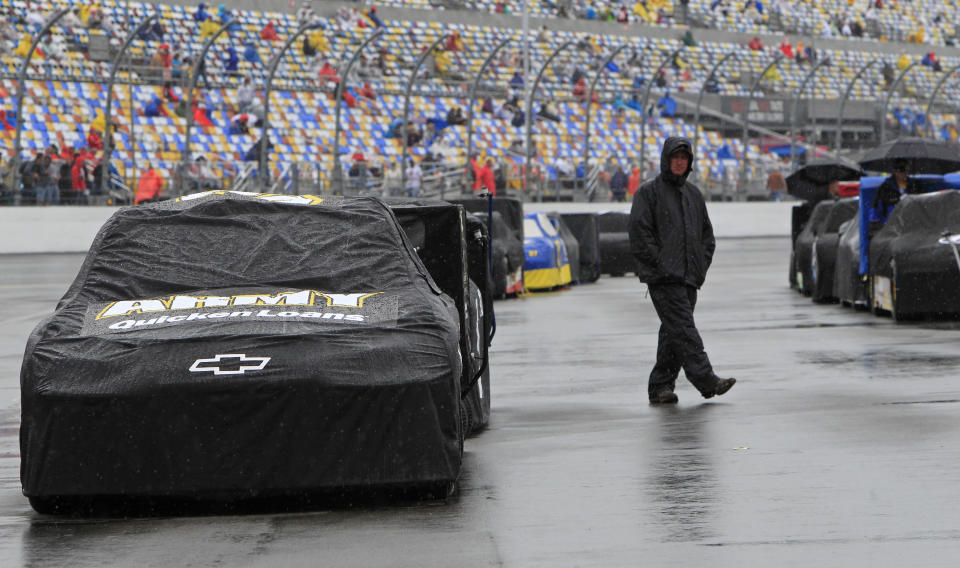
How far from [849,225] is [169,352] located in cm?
1453

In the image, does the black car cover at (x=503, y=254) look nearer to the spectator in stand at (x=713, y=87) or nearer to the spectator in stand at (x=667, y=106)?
the spectator in stand at (x=667, y=106)

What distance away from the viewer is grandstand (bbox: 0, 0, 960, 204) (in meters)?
41.0

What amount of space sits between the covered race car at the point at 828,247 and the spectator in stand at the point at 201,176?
1919 centimetres

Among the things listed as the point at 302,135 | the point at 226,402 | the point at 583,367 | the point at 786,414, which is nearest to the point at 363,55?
the point at 302,135

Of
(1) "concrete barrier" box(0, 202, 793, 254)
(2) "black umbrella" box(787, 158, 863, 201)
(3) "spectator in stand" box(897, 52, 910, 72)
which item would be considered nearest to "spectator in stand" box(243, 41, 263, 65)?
(1) "concrete barrier" box(0, 202, 793, 254)

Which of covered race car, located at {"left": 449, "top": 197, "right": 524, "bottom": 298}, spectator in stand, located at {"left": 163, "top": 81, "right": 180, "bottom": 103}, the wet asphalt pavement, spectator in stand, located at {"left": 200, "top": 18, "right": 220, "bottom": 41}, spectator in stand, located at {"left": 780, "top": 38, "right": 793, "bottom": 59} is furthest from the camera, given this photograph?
spectator in stand, located at {"left": 780, "top": 38, "right": 793, "bottom": 59}

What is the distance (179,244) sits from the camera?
790 centimetres

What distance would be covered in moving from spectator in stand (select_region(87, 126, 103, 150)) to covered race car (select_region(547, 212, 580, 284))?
572 inches

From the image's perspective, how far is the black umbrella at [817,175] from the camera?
2603 cm

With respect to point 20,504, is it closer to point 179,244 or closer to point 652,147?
point 179,244

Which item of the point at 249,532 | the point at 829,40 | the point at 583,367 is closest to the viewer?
the point at 249,532

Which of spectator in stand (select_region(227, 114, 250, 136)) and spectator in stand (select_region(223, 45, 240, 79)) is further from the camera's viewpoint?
spectator in stand (select_region(223, 45, 240, 79))

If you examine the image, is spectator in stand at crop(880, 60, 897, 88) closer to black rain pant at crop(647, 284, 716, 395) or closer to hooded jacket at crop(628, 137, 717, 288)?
hooded jacket at crop(628, 137, 717, 288)

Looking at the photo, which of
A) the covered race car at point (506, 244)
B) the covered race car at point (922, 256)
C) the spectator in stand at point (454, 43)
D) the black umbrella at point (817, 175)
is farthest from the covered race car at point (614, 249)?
the spectator in stand at point (454, 43)
